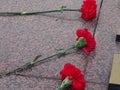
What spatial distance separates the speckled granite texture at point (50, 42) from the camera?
4.86 ft

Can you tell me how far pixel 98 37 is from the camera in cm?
181

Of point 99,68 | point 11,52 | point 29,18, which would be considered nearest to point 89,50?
point 99,68

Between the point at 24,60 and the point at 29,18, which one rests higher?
the point at 29,18

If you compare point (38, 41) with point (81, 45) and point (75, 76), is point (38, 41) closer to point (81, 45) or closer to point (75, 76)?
point (81, 45)

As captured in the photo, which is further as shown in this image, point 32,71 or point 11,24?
point 11,24

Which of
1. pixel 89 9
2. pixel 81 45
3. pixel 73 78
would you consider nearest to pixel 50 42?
pixel 81 45

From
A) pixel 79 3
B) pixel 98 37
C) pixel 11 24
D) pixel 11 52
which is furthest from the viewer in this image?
pixel 79 3

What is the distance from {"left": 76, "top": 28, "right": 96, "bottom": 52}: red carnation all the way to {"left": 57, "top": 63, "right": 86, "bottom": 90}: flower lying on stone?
0.27 meters

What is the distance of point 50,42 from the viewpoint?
5.78ft

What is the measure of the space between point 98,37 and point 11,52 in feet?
1.62

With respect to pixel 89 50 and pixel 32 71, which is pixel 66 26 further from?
pixel 32 71

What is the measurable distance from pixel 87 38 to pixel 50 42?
0.27 metres

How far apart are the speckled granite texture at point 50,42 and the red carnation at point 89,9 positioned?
4 centimetres

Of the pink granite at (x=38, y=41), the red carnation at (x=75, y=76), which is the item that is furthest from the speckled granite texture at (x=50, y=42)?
the red carnation at (x=75, y=76)
